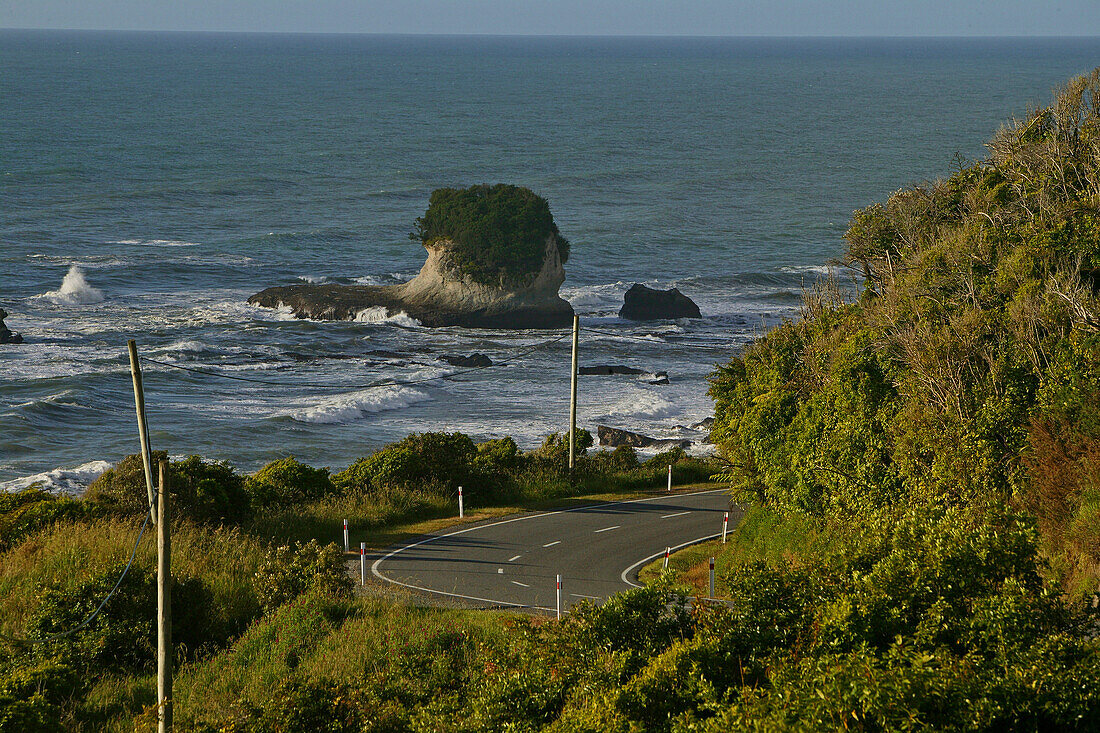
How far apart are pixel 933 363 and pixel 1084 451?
3.27 m

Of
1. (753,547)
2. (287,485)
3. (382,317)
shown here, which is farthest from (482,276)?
(753,547)

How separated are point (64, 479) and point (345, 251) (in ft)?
156

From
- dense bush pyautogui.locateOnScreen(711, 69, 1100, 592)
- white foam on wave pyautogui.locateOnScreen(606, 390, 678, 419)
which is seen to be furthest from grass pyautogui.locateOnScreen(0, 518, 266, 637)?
white foam on wave pyautogui.locateOnScreen(606, 390, 678, 419)

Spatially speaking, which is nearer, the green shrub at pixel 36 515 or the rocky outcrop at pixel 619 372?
the green shrub at pixel 36 515

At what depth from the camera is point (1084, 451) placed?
52.5 ft

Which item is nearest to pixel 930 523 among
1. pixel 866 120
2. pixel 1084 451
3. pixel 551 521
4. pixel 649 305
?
pixel 1084 451

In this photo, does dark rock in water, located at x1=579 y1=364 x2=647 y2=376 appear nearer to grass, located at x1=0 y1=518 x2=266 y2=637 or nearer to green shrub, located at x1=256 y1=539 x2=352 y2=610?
grass, located at x1=0 y1=518 x2=266 y2=637

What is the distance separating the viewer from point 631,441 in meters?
41.9

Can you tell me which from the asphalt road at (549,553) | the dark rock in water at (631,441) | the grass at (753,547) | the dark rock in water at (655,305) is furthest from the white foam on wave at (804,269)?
the grass at (753,547)

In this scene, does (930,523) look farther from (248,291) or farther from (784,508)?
(248,291)

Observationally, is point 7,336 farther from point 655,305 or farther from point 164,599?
point 164,599

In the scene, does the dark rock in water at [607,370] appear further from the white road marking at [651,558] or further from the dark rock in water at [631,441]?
the white road marking at [651,558]

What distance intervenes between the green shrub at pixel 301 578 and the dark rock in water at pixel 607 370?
118ft

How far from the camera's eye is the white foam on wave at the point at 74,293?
2500 inches
